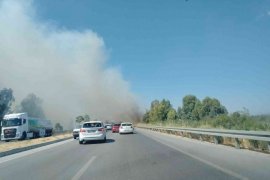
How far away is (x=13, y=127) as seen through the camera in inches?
1783

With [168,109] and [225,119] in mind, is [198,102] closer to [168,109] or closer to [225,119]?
[168,109]

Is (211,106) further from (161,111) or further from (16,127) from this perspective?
(16,127)

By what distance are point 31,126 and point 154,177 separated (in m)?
45.9

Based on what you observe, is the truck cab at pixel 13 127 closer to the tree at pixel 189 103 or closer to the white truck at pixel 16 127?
the white truck at pixel 16 127

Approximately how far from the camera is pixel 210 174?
932cm

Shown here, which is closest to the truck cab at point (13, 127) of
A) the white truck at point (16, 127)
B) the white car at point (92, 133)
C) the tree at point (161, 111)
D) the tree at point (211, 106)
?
the white truck at point (16, 127)

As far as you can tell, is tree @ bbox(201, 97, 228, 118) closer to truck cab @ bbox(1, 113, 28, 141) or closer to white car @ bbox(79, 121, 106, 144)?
truck cab @ bbox(1, 113, 28, 141)

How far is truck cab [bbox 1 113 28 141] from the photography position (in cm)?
4484

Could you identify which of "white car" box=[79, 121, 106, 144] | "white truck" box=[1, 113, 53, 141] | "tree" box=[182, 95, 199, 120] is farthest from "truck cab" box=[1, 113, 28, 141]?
"tree" box=[182, 95, 199, 120]

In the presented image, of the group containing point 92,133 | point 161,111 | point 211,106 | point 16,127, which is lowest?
point 92,133

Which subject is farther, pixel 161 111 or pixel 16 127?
pixel 161 111

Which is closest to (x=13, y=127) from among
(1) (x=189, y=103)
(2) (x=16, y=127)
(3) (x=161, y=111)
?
(2) (x=16, y=127)

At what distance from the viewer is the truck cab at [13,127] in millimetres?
44844

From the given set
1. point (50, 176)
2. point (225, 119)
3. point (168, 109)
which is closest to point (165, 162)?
point (50, 176)
